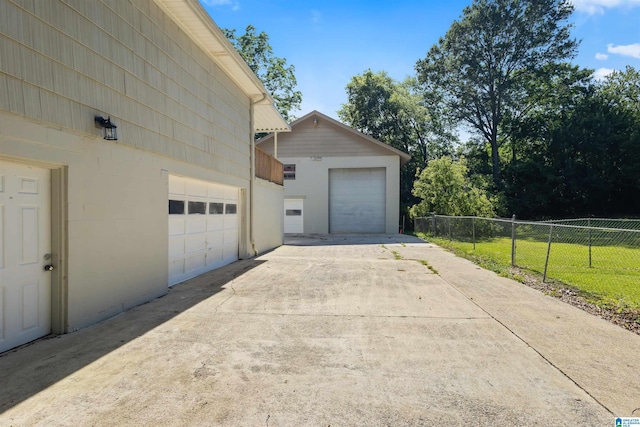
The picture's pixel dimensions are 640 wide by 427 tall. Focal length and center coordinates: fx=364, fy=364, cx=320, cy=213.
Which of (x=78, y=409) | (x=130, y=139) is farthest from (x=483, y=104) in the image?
(x=78, y=409)

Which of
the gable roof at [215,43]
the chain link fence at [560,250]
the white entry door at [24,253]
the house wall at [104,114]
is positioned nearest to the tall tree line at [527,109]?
the chain link fence at [560,250]

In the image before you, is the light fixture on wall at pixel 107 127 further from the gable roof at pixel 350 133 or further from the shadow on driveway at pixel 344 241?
the gable roof at pixel 350 133

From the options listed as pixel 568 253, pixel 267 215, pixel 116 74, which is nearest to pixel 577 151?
pixel 568 253

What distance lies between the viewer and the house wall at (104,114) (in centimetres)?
372

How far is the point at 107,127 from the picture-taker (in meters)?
4.73

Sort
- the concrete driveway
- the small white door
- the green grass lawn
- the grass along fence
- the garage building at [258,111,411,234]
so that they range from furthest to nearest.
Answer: the small white door, the garage building at [258,111,411,234], the grass along fence, the green grass lawn, the concrete driveway

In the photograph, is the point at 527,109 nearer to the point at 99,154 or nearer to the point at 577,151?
the point at 577,151

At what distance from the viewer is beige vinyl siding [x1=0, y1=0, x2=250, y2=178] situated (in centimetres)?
367

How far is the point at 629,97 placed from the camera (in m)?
30.7

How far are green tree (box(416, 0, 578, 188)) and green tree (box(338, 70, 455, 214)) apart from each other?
2230 millimetres

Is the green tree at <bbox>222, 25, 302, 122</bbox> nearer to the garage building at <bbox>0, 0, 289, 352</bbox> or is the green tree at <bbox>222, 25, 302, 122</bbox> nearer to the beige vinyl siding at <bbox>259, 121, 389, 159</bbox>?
the beige vinyl siding at <bbox>259, 121, 389, 159</bbox>

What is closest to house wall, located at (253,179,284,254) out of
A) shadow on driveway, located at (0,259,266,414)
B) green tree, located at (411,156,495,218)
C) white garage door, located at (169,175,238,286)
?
white garage door, located at (169,175,238,286)

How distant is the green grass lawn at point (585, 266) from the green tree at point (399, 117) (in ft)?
61.5

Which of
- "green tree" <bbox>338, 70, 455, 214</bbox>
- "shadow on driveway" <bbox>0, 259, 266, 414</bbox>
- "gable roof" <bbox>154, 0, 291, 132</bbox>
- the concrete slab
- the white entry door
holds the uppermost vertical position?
"green tree" <bbox>338, 70, 455, 214</bbox>
